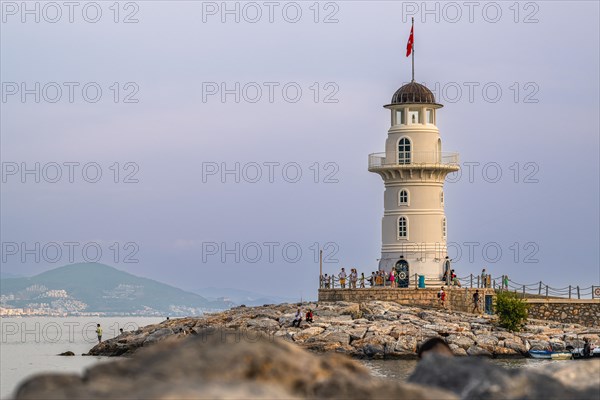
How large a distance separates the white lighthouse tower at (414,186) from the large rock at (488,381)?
40.7m

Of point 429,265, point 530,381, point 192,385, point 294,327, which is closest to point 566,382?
point 530,381

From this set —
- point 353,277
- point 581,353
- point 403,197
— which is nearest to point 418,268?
point 353,277

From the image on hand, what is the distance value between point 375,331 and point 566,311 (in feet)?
39.7

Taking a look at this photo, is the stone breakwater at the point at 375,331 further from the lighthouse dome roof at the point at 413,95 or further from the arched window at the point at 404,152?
the lighthouse dome roof at the point at 413,95

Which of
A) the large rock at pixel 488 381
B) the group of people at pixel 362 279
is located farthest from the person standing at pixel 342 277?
the large rock at pixel 488 381

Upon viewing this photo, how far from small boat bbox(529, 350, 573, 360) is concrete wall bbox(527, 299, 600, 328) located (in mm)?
9150

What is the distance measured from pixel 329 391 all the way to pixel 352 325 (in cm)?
3558

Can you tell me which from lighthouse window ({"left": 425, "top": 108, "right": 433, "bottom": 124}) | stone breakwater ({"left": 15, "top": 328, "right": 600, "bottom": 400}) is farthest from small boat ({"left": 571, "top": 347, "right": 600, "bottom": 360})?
stone breakwater ({"left": 15, "top": 328, "right": 600, "bottom": 400})

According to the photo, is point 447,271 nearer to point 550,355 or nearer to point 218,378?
point 550,355

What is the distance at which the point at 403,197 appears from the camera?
2014 inches

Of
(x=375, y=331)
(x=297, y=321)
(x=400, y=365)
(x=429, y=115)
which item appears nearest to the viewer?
(x=400, y=365)

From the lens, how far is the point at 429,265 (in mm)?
50344

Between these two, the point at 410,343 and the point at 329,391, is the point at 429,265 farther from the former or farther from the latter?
the point at 329,391

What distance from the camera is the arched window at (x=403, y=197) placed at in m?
51.1
